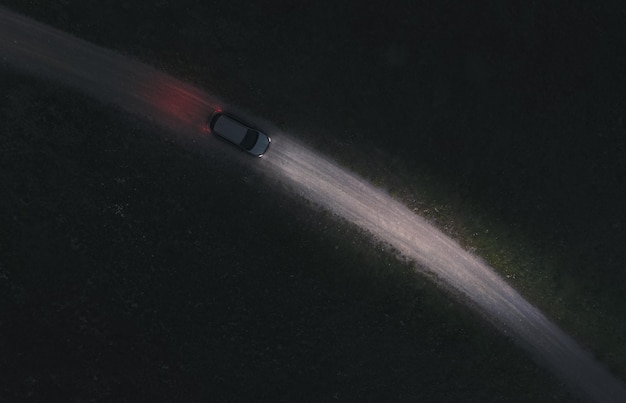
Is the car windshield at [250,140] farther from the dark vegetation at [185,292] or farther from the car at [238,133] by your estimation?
the dark vegetation at [185,292]

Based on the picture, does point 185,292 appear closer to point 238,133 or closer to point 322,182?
point 238,133

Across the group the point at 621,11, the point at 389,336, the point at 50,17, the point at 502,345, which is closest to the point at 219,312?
the point at 389,336

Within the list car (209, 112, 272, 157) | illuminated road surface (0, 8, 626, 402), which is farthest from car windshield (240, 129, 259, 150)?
illuminated road surface (0, 8, 626, 402)

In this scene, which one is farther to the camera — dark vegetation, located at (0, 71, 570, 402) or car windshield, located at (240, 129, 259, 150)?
car windshield, located at (240, 129, 259, 150)

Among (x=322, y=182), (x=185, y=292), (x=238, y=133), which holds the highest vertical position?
(x=322, y=182)

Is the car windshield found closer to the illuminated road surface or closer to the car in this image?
the car

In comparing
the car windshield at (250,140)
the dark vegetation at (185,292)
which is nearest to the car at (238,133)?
the car windshield at (250,140)

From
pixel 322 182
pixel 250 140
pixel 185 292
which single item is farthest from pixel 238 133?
pixel 185 292
